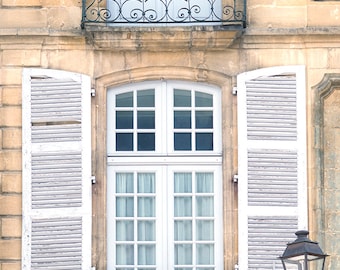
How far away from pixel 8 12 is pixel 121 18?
4.09ft

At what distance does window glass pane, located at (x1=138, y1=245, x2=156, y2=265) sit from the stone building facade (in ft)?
1.41

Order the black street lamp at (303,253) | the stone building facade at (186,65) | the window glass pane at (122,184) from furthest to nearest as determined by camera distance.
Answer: the window glass pane at (122,184) < the stone building facade at (186,65) < the black street lamp at (303,253)

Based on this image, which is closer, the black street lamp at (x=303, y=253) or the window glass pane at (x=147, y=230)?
the black street lamp at (x=303, y=253)

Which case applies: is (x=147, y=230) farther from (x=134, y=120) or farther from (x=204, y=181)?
(x=134, y=120)

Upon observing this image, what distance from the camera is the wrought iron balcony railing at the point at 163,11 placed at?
→ 17.9 metres

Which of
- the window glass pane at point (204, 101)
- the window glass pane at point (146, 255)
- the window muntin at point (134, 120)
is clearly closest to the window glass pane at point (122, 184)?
the window muntin at point (134, 120)

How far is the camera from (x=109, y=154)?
58.4 feet

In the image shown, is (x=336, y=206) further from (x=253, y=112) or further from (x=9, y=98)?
(x=9, y=98)

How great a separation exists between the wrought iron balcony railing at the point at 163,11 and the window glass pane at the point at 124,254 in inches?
96.5

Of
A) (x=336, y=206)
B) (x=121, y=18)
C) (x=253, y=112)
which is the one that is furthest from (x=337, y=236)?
(x=121, y=18)

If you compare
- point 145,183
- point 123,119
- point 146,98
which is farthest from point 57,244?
point 146,98

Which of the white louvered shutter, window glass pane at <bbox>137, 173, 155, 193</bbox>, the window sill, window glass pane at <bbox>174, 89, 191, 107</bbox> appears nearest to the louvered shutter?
the window sill

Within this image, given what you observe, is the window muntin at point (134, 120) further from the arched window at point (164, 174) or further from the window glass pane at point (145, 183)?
the window glass pane at point (145, 183)

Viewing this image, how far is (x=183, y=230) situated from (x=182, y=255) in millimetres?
275
